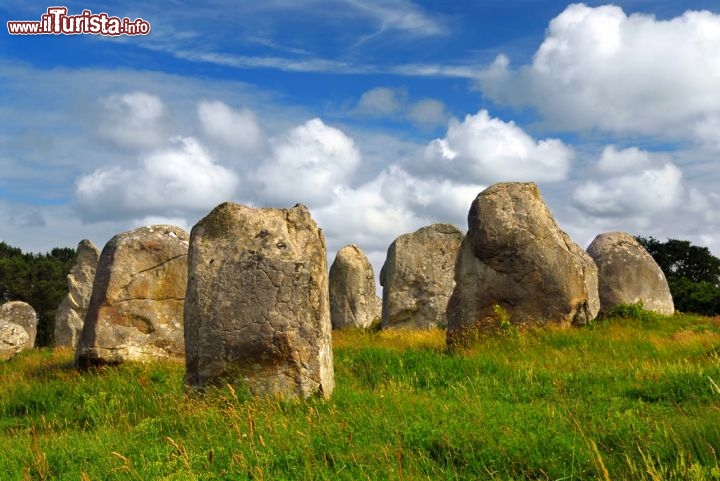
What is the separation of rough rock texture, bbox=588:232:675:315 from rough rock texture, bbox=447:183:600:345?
8.20 m

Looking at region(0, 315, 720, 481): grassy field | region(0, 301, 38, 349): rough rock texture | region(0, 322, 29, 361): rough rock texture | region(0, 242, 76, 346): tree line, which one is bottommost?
region(0, 315, 720, 481): grassy field

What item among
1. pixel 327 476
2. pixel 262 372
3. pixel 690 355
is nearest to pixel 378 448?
pixel 327 476

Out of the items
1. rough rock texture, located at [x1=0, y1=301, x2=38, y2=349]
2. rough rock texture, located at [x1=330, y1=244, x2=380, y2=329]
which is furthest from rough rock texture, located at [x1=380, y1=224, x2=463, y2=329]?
rough rock texture, located at [x1=0, y1=301, x2=38, y2=349]

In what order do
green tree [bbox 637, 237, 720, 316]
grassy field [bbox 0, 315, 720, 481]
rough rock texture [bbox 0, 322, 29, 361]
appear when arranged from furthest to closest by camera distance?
green tree [bbox 637, 237, 720, 316]
rough rock texture [bbox 0, 322, 29, 361]
grassy field [bbox 0, 315, 720, 481]

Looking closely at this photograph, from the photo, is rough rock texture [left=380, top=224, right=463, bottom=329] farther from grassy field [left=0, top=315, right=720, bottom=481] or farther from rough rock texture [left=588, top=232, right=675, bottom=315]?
grassy field [left=0, top=315, right=720, bottom=481]

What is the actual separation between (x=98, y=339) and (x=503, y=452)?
12.2 metres

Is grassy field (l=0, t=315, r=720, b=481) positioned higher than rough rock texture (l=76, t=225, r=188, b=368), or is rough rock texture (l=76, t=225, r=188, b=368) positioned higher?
rough rock texture (l=76, t=225, r=188, b=368)

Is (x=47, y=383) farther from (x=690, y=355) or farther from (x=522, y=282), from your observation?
(x=690, y=355)

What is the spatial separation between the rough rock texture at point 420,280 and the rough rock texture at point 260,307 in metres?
17.7

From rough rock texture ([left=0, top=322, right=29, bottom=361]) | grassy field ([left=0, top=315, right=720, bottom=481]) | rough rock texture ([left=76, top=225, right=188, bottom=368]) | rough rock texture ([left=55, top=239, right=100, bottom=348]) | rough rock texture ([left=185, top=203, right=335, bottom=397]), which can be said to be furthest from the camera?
rough rock texture ([left=55, top=239, right=100, bottom=348])

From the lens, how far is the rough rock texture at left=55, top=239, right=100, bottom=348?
3035 centimetres

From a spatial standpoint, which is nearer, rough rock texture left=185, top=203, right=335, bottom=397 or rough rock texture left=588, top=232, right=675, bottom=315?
rough rock texture left=185, top=203, right=335, bottom=397

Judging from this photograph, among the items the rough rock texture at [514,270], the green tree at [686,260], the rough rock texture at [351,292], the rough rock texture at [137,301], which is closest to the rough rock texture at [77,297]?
the rough rock texture at [351,292]

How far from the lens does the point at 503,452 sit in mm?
6684
